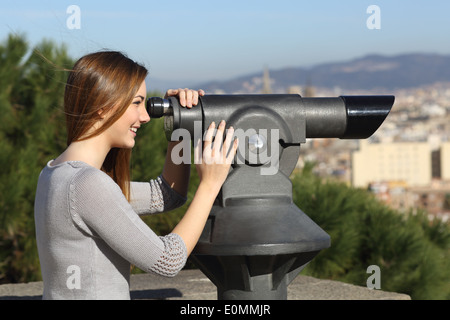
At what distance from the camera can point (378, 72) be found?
16388 centimetres

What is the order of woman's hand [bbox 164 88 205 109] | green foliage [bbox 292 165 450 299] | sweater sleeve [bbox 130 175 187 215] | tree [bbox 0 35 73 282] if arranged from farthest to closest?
1. tree [bbox 0 35 73 282]
2. green foliage [bbox 292 165 450 299]
3. sweater sleeve [bbox 130 175 187 215]
4. woman's hand [bbox 164 88 205 109]

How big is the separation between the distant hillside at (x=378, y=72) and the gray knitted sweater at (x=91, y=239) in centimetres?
12255

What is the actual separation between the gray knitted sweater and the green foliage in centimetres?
234

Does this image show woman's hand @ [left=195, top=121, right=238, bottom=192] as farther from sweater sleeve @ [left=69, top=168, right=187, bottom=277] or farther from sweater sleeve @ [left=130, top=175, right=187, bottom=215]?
sweater sleeve @ [left=130, top=175, right=187, bottom=215]

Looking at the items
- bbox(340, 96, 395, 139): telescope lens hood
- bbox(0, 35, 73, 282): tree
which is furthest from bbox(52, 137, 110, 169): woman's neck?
bbox(0, 35, 73, 282): tree

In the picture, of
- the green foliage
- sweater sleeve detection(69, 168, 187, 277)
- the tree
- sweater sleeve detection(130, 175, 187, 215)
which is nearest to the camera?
sweater sleeve detection(69, 168, 187, 277)

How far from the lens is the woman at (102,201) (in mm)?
1315

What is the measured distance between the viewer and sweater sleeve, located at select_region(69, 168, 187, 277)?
1.31 meters

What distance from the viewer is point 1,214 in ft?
12.4

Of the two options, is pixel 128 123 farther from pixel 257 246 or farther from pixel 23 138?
pixel 23 138

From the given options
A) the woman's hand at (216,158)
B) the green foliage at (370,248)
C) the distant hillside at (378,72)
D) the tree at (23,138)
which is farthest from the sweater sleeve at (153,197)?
the distant hillside at (378,72)

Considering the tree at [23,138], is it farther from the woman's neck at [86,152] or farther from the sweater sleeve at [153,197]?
the woman's neck at [86,152]

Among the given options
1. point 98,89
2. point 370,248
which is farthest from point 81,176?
point 370,248

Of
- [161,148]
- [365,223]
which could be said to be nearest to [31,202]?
[161,148]
